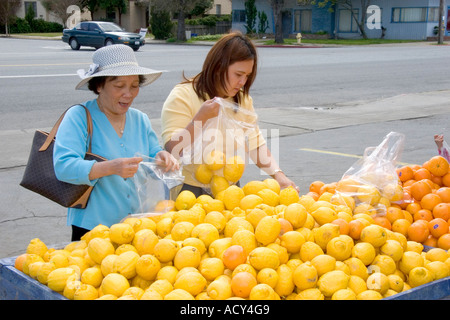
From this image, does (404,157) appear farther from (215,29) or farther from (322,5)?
(215,29)

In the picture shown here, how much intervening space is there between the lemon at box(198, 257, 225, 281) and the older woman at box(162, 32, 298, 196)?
1.04 m

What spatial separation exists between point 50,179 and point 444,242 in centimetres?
213

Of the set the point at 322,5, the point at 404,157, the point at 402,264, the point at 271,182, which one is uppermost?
the point at 322,5

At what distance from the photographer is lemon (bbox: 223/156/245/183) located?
320cm

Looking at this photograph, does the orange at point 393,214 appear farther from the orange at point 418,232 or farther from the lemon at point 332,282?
the lemon at point 332,282

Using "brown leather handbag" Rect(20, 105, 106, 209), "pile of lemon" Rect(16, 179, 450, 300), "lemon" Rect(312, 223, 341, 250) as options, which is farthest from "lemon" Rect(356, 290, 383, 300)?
"brown leather handbag" Rect(20, 105, 106, 209)

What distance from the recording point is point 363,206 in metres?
3.10

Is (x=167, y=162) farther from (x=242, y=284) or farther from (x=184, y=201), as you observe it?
(x=242, y=284)

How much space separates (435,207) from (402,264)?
2.81ft

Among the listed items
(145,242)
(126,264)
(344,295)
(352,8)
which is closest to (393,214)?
(344,295)

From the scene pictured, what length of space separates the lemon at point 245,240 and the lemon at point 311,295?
0.32 meters

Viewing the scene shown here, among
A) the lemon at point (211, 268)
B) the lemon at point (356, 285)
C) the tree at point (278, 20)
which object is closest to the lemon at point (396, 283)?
the lemon at point (356, 285)

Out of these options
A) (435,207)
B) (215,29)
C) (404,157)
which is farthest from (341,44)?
(435,207)
